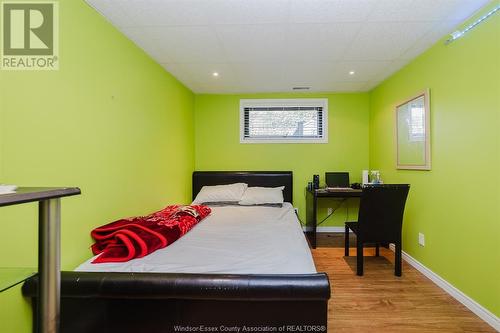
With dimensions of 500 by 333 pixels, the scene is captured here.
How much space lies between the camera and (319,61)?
2602 millimetres

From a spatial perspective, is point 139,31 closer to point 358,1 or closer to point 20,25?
point 20,25

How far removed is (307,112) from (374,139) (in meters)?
1.08

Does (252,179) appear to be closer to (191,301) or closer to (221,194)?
(221,194)

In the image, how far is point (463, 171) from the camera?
1.91 m

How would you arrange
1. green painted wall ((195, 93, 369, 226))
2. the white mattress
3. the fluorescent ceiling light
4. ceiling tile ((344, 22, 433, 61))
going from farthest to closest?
green painted wall ((195, 93, 369, 226)) < ceiling tile ((344, 22, 433, 61)) < the fluorescent ceiling light < the white mattress

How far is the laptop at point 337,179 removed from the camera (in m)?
3.63

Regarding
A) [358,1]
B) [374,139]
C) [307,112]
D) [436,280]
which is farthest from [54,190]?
[374,139]

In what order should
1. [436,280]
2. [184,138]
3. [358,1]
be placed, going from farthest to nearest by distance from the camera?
[184,138], [436,280], [358,1]

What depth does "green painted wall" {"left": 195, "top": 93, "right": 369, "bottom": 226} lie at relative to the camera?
3.79 m

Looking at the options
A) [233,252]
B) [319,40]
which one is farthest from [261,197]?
[319,40]

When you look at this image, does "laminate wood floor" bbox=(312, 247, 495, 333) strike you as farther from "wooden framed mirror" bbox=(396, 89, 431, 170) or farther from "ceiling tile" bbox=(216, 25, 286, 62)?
"ceiling tile" bbox=(216, 25, 286, 62)

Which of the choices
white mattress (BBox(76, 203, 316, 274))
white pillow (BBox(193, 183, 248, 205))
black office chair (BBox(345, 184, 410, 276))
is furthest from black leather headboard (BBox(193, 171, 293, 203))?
black office chair (BBox(345, 184, 410, 276))

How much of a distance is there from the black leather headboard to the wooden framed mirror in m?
1.47

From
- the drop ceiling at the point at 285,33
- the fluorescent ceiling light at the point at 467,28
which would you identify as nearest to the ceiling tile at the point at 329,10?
the drop ceiling at the point at 285,33
